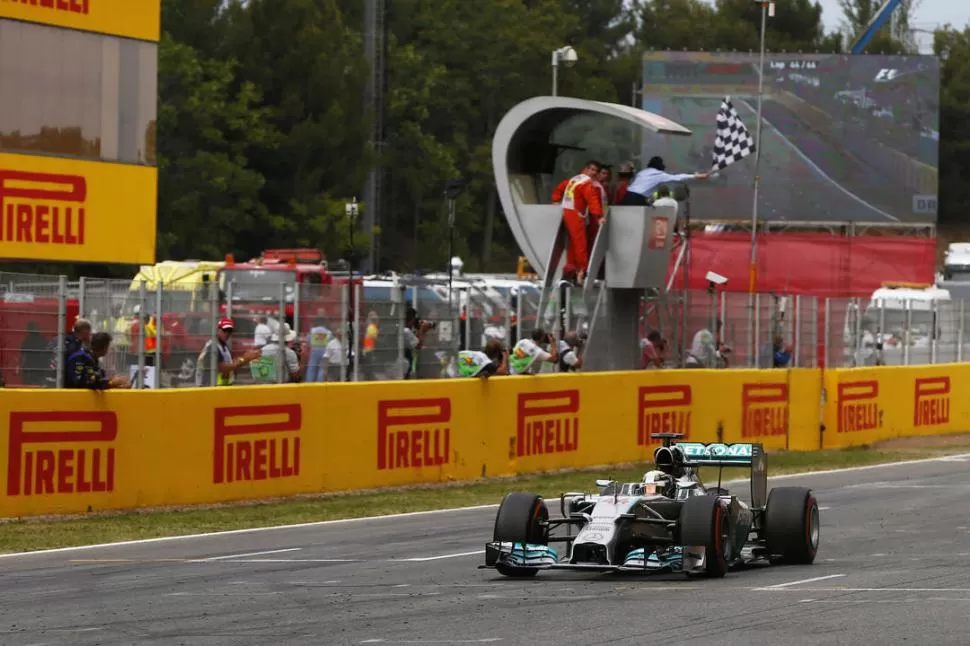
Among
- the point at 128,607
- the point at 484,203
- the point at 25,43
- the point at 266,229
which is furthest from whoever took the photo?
the point at 484,203

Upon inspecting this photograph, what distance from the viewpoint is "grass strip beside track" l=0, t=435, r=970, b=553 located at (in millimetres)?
15516

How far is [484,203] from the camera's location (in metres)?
88.9

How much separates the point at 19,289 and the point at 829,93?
41998 mm

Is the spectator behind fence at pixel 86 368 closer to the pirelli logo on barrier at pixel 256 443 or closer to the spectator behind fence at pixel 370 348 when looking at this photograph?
the pirelli logo on barrier at pixel 256 443

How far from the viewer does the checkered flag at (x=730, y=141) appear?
104ft

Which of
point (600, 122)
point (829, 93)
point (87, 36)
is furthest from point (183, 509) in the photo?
point (829, 93)

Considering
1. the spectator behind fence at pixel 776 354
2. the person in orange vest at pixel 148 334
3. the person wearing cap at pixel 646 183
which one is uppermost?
the person wearing cap at pixel 646 183

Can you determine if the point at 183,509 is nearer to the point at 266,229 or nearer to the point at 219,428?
the point at 219,428

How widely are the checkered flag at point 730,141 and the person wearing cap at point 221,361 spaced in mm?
13844

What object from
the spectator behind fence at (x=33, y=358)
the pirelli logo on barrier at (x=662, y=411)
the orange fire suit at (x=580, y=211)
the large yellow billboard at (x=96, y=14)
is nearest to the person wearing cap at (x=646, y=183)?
the orange fire suit at (x=580, y=211)

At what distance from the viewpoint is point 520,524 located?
12133mm

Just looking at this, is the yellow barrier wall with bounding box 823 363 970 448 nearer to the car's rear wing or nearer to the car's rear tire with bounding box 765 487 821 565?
the car's rear wing

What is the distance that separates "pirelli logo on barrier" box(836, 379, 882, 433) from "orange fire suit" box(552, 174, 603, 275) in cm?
508

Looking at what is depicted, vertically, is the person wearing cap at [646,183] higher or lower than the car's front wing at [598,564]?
higher
